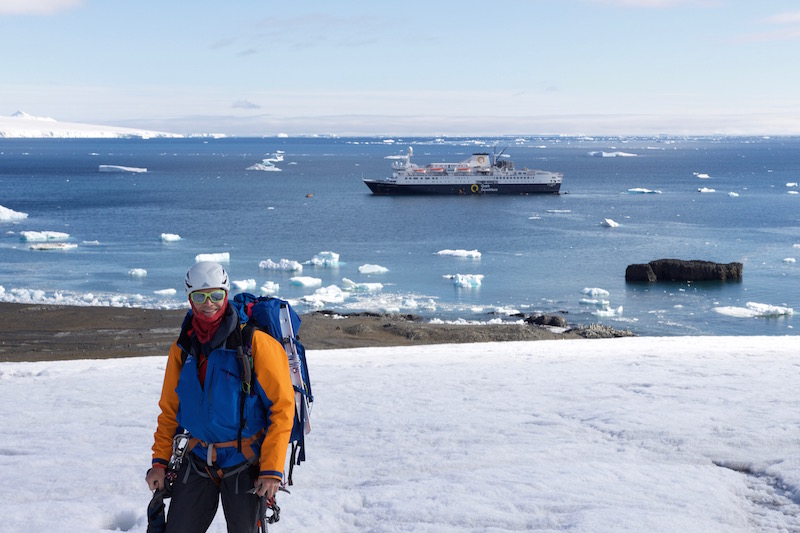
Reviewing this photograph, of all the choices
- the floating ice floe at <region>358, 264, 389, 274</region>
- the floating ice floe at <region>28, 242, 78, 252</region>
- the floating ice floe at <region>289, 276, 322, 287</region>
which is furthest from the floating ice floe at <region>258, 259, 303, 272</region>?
the floating ice floe at <region>28, 242, 78, 252</region>

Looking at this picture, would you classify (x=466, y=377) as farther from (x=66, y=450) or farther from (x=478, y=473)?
(x=66, y=450)

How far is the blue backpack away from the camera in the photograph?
3594 mm

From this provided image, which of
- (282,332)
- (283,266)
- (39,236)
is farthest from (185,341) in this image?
(39,236)

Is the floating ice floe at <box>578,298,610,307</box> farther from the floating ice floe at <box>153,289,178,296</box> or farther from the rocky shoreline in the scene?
the floating ice floe at <box>153,289,178,296</box>

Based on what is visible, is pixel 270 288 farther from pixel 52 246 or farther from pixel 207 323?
pixel 207 323

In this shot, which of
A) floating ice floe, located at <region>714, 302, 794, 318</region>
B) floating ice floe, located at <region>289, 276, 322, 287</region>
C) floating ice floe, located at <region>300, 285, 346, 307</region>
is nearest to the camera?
floating ice floe, located at <region>300, 285, 346, 307</region>

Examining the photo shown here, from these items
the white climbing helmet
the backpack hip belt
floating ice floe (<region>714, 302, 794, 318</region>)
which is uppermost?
the white climbing helmet

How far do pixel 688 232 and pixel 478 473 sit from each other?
4901cm

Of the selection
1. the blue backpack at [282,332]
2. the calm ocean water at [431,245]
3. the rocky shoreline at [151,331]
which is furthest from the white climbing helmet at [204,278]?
the calm ocean water at [431,245]

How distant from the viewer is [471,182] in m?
82.8

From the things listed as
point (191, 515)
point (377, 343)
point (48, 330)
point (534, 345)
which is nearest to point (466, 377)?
point (534, 345)

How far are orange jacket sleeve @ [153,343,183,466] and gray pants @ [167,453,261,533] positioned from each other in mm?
147

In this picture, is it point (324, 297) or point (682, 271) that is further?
point (682, 271)

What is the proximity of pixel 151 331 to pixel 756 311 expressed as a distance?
63.3 feet
